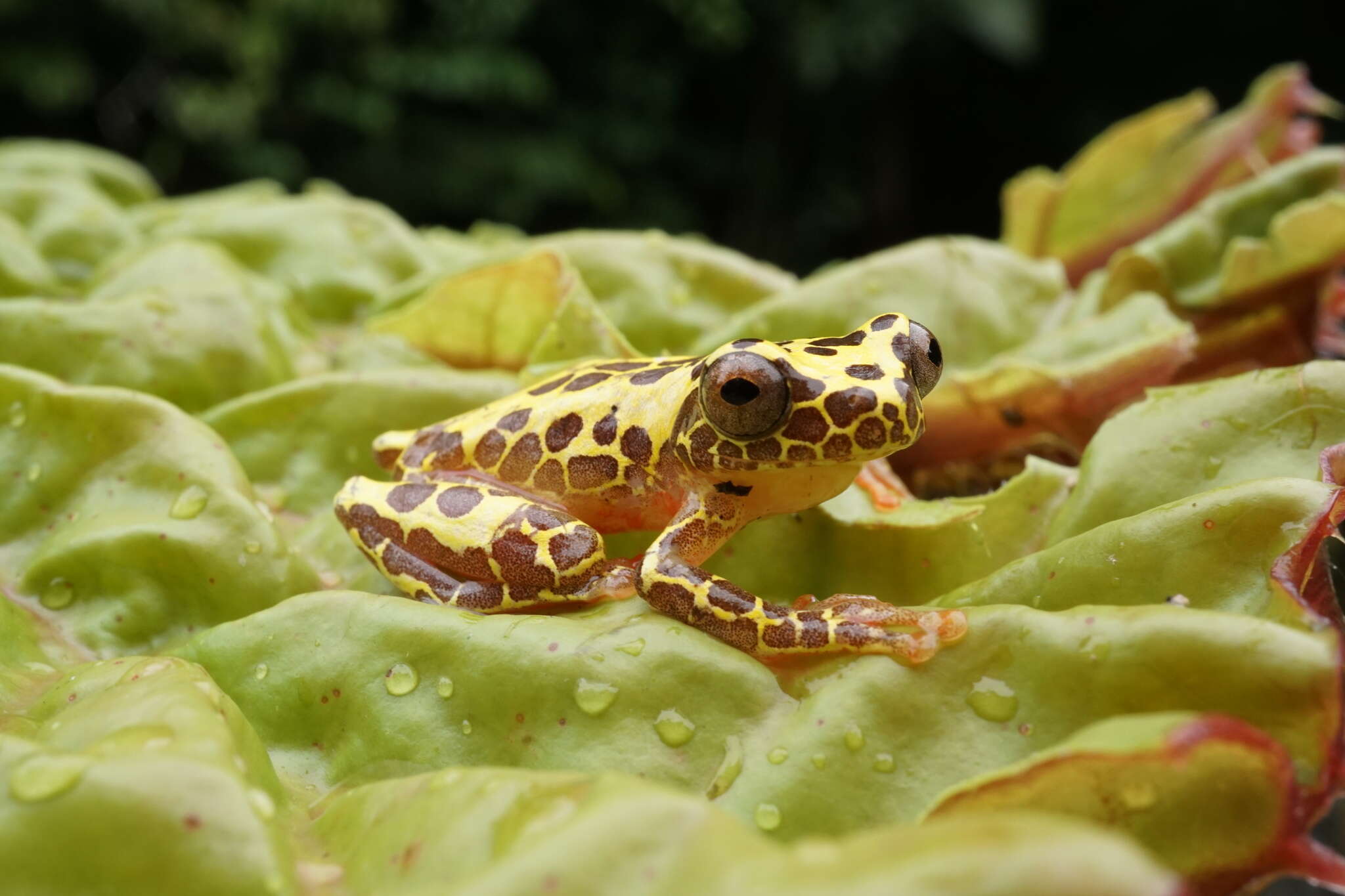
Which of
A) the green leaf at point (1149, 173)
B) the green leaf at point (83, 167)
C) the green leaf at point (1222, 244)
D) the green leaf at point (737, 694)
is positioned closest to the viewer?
the green leaf at point (737, 694)

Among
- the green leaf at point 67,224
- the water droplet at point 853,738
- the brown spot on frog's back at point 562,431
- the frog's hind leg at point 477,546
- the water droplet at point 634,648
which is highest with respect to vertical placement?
the brown spot on frog's back at point 562,431

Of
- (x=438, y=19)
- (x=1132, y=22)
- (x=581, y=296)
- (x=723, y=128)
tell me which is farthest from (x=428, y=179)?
(x=581, y=296)

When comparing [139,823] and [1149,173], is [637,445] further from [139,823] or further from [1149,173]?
[1149,173]

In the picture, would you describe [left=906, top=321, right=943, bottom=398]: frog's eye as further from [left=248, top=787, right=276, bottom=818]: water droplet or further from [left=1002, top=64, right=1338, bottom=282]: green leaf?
[left=1002, top=64, right=1338, bottom=282]: green leaf

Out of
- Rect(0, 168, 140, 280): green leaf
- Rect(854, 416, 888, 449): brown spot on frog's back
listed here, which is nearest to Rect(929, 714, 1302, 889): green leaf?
Rect(854, 416, 888, 449): brown spot on frog's back

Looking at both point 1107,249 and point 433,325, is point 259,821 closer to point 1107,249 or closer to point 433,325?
point 433,325

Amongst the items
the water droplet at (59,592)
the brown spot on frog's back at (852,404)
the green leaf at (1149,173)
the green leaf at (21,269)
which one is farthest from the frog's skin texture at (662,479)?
the green leaf at (1149,173)

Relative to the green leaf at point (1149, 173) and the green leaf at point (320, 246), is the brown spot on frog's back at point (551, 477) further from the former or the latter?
the green leaf at point (1149, 173)

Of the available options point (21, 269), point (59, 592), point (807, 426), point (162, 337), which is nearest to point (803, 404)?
point (807, 426)
